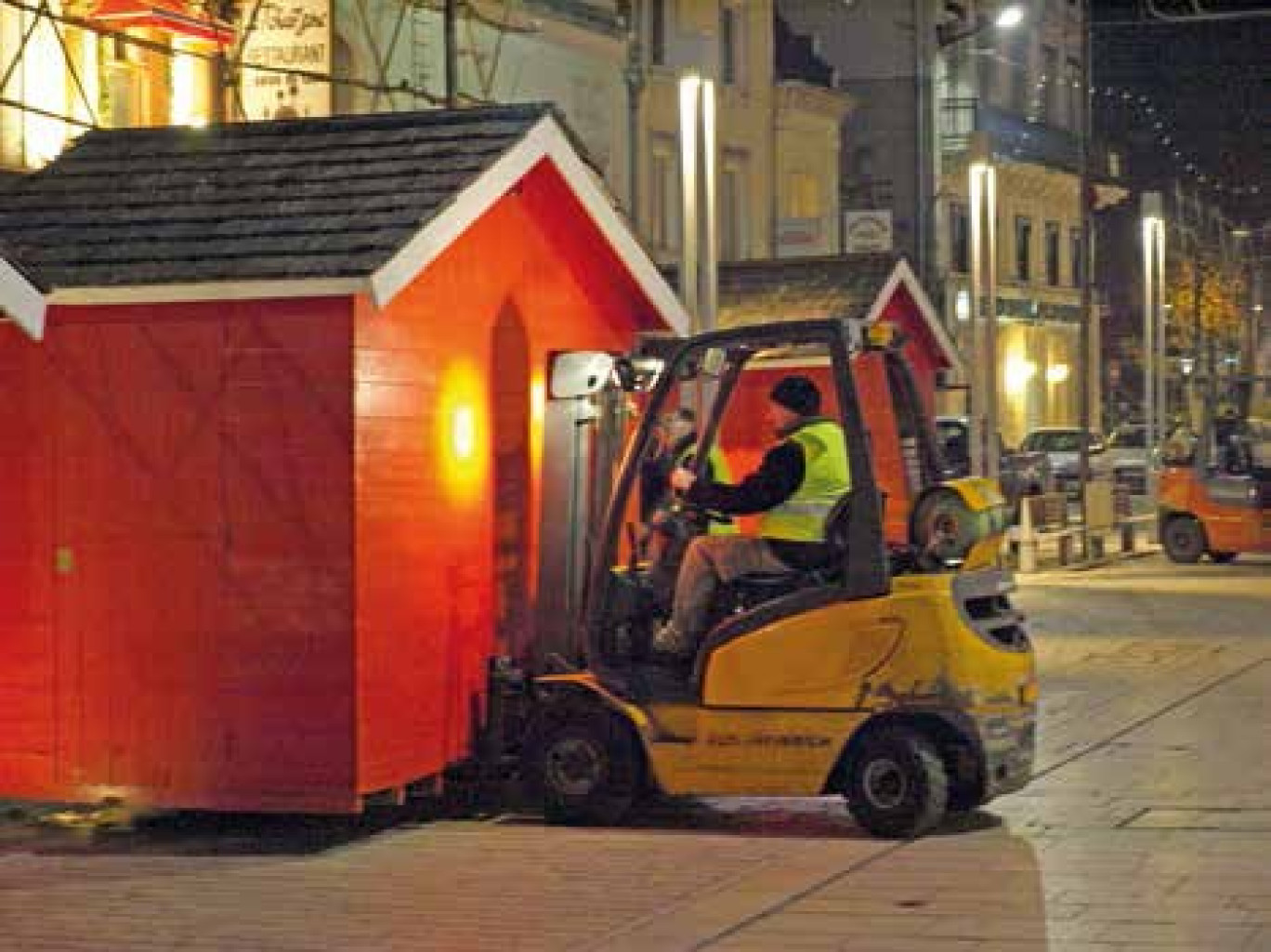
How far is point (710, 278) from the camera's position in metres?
19.9

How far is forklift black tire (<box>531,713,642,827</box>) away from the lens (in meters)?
12.4

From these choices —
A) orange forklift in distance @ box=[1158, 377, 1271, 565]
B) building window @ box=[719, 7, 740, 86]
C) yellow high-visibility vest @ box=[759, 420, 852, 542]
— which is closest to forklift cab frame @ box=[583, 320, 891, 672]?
yellow high-visibility vest @ box=[759, 420, 852, 542]

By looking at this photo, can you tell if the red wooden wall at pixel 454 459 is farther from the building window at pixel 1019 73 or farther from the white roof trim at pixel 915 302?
the building window at pixel 1019 73

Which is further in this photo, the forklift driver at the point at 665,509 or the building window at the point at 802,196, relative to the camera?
the building window at the point at 802,196

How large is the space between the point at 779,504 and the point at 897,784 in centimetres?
139

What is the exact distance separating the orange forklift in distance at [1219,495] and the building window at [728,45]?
15127mm

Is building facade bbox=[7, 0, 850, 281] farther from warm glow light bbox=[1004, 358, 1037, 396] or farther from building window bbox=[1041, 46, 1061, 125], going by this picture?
building window bbox=[1041, 46, 1061, 125]

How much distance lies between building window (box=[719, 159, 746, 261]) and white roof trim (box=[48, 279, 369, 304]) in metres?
32.2

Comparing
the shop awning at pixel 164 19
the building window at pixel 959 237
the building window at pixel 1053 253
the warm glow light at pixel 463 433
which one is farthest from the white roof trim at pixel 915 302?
the building window at pixel 1053 253

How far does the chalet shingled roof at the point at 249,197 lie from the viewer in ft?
39.7

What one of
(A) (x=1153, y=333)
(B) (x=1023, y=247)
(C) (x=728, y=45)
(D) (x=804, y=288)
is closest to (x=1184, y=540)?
(D) (x=804, y=288)

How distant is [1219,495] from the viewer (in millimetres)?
31781

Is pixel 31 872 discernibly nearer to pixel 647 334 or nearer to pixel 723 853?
pixel 723 853

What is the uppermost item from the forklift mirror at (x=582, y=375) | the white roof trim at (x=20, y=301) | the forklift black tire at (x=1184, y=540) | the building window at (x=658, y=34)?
the building window at (x=658, y=34)
